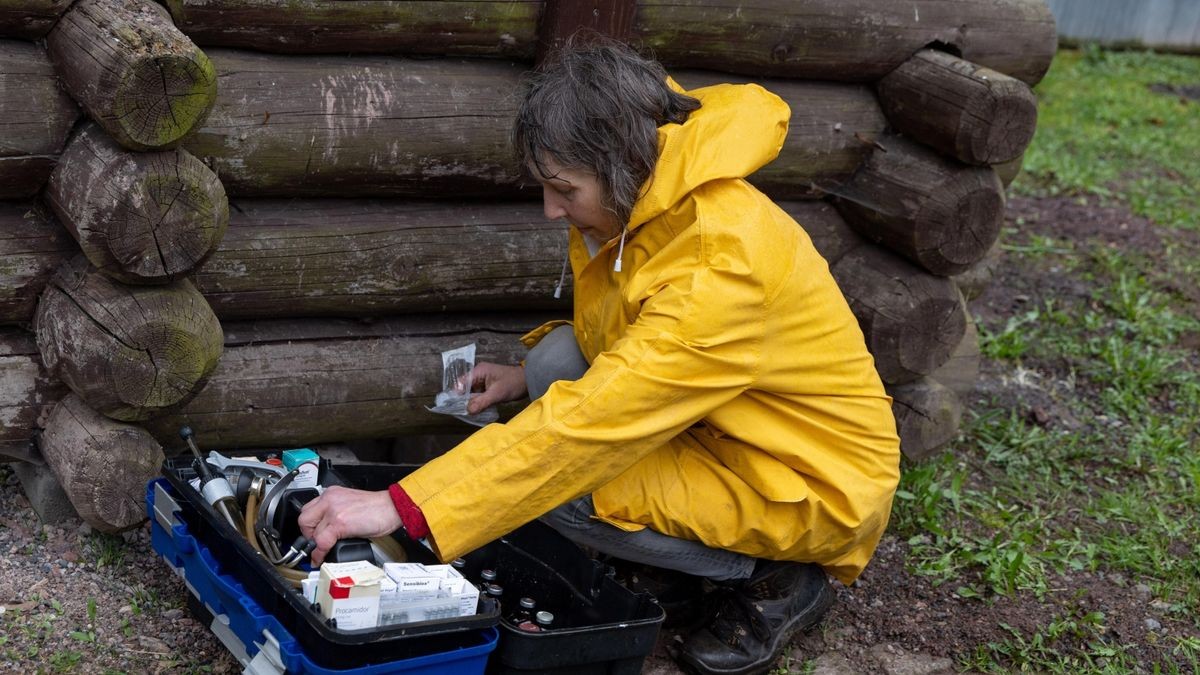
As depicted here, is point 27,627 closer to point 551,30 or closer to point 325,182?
point 325,182

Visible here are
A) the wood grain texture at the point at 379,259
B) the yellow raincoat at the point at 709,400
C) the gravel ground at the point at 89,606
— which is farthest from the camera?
the wood grain texture at the point at 379,259

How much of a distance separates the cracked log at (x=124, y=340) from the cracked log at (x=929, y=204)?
7.86ft

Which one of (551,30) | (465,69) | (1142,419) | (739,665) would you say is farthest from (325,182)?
(1142,419)

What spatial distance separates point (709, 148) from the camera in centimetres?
314

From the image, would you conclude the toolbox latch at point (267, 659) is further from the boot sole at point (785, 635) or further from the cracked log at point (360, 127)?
the cracked log at point (360, 127)

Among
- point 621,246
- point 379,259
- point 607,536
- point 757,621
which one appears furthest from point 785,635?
point 379,259

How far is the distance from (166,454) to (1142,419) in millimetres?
3986

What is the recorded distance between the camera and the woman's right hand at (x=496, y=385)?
386 cm

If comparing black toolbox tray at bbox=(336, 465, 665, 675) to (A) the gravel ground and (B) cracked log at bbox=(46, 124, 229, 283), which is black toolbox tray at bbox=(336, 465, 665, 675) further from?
(B) cracked log at bbox=(46, 124, 229, 283)

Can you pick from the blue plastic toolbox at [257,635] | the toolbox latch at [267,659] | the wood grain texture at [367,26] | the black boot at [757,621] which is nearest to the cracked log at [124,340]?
the blue plastic toolbox at [257,635]

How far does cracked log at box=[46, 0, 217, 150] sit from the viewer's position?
10.0 feet

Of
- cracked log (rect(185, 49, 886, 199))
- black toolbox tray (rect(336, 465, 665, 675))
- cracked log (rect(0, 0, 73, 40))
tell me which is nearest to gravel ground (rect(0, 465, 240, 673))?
black toolbox tray (rect(336, 465, 665, 675))

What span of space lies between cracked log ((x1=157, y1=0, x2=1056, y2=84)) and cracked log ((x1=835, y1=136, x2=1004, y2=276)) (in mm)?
341

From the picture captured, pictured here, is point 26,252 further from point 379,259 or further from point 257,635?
point 257,635
